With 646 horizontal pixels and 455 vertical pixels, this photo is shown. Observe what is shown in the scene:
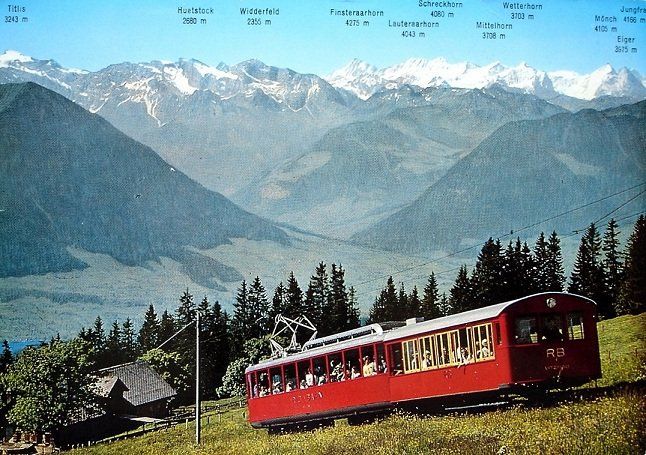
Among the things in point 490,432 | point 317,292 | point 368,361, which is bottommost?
point 490,432

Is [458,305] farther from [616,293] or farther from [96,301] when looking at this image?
[96,301]

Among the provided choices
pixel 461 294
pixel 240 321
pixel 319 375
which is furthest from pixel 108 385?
pixel 461 294

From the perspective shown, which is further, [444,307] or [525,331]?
[444,307]

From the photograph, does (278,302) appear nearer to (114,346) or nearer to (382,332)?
(382,332)

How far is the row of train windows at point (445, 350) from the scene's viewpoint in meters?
9.39

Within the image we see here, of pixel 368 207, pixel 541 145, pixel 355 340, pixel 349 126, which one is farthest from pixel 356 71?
pixel 355 340

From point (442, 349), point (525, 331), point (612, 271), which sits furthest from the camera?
point (612, 271)

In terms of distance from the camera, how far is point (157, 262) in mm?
10500

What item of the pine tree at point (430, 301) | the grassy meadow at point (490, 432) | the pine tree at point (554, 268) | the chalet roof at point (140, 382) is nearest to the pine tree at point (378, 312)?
the pine tree at point (430, 301)

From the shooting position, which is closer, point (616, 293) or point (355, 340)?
point (355, 340)

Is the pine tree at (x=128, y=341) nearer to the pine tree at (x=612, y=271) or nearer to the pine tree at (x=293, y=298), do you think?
the pine tree at (x=293, y=298)

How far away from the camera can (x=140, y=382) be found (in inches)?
399

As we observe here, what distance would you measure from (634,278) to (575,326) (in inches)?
71.8

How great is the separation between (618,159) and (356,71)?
364 centimetres
